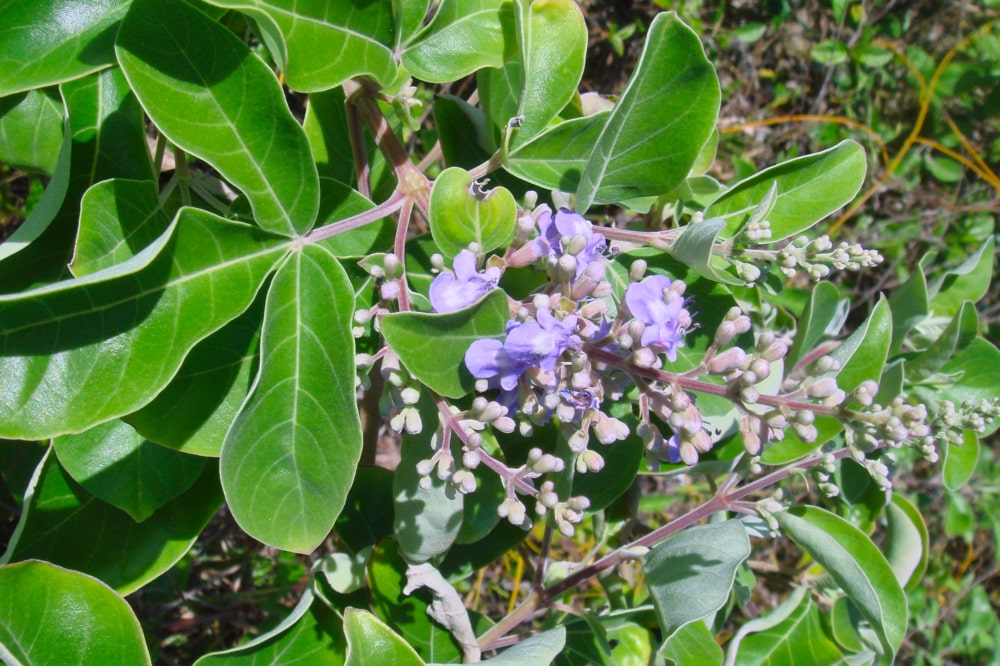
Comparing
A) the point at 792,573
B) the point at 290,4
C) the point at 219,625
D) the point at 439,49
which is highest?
the point at 290,4

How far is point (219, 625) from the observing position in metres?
2.79

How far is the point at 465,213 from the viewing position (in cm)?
134

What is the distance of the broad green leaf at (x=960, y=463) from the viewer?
1980 mm

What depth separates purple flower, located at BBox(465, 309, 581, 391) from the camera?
3.84 ft

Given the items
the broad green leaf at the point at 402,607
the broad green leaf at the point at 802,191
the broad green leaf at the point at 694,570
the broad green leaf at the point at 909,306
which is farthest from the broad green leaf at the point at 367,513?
the broad green leaf at the point at 909,306

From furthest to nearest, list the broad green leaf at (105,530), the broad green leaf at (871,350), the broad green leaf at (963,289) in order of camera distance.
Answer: the broad green leaf at (963,289)
the broad green leaf at (871,350)
the broad green leaf at (105,530)

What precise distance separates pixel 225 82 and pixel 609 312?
726 millimetres

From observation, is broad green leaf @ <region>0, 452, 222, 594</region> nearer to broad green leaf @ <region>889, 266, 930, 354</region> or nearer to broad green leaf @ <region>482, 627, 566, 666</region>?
broad green leaf @ <region>482, 627, 566, 666</region>

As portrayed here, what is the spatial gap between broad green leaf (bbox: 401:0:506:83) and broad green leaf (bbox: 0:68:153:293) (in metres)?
0.52

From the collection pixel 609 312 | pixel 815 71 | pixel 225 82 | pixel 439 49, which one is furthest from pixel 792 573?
pixel 815 71

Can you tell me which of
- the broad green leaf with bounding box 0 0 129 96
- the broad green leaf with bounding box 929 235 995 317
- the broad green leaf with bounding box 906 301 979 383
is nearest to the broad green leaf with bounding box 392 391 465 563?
the broad green leaf with bounding box 0 0 129 96

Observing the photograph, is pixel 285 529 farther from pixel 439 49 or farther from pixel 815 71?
pixel 815 71

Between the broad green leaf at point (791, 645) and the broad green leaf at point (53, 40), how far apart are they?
6.03ft

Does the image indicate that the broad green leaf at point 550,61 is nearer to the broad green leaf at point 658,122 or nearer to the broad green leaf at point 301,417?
the broad green leaf at point 658,122
